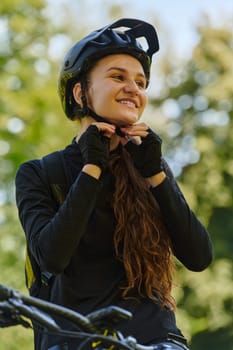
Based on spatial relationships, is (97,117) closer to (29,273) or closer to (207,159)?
(29,273)

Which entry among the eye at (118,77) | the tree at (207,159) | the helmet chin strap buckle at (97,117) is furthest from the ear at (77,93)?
the tree at (207,159)

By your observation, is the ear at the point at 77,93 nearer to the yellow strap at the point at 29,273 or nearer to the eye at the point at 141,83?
the eye at the point at 141,83

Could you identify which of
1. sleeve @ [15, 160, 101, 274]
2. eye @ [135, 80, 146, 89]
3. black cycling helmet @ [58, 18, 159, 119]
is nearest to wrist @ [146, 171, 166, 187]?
sleeve @ [15, 160, 101, 274]

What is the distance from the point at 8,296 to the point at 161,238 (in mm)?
1635

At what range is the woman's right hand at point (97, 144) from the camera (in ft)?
13.5

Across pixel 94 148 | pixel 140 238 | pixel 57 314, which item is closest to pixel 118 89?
pixel 94 148

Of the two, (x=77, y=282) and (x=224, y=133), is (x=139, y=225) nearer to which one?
(x=77, y=282)

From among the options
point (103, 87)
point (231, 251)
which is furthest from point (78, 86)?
point (231, 251)

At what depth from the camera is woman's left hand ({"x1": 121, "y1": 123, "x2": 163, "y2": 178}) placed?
430 centimetres

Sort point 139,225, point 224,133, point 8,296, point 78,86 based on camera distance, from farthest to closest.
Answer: point 224,133
point 78,86
point 139,225
point 8,296

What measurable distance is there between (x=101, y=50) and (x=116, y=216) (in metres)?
0.80

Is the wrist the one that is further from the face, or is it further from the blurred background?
the blurred background

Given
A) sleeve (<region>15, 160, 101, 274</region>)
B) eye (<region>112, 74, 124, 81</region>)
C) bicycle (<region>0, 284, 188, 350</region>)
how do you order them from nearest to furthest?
1. bicycle (<region>0, 284, 188, 350</region>)
2. sleeve (<region>15, 160, 101, 274</region>)
3. eye (<region>112, 74, 124, 81</region>)

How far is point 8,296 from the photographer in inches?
111
